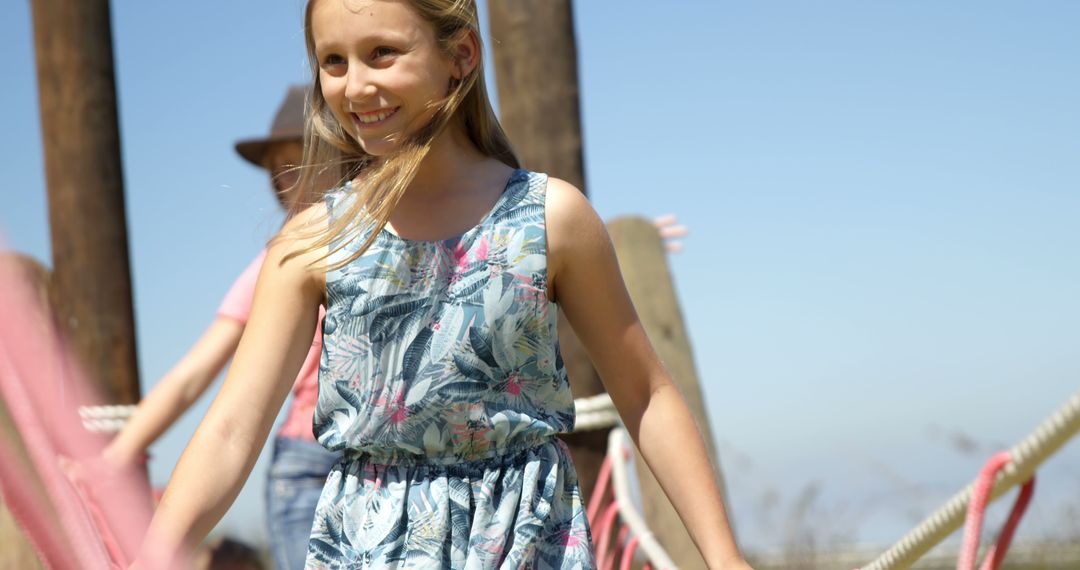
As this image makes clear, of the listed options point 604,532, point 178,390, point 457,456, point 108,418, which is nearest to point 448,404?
point 457,456

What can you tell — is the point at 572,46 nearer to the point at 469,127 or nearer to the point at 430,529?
the point at 469,127

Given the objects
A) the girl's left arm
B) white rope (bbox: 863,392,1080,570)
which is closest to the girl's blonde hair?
the girl's left arm

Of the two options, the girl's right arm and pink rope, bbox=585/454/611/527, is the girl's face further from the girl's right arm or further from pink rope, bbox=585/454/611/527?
pink rope, bbox=585/454/611/527

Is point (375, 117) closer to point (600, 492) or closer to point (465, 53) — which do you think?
point (465, 53)

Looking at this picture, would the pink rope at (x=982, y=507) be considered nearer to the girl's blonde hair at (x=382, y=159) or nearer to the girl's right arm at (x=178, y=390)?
the girl's blonde hair at (x=382, y=159)

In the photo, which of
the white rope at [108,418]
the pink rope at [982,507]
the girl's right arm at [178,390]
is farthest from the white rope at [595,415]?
the pink rope at [982,507]

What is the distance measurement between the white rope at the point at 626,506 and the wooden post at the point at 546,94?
0.21m

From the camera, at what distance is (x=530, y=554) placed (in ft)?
5.71

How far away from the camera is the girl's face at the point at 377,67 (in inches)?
69.4

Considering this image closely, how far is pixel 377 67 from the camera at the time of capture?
1775 mm

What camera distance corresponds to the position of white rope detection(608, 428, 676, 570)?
10.3ft

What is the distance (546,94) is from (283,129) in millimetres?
768

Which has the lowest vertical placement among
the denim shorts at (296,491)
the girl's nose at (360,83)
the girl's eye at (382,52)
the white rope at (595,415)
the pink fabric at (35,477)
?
the white rope at (595,415)

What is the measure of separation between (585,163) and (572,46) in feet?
1.16
